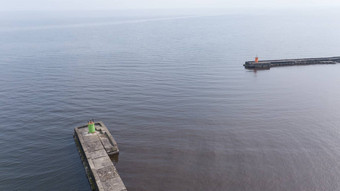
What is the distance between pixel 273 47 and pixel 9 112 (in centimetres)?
7043

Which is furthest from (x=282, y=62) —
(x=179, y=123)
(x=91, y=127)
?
(x=91, y=127)

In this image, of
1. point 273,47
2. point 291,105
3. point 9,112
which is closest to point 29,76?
point 9,112

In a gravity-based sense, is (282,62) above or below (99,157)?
above

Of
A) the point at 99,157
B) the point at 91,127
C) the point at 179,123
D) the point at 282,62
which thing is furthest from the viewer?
the point at 282,62

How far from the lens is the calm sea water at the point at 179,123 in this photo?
18.6 meters

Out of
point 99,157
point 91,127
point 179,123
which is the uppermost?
point 91,127

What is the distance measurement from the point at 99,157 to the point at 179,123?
10.2m

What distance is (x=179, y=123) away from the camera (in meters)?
26.6

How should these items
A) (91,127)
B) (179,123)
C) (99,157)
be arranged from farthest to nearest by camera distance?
(179,123)
(91,127)
(99,157)

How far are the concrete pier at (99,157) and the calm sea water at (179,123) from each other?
985 mm

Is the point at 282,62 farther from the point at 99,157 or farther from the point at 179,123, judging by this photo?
the point at 99,157

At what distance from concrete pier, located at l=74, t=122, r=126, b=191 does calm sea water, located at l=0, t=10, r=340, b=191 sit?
0.99 metres

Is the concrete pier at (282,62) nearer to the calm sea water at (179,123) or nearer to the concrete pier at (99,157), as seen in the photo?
the calm sea water at (179,123)

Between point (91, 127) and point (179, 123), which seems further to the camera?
point (179, 123)
